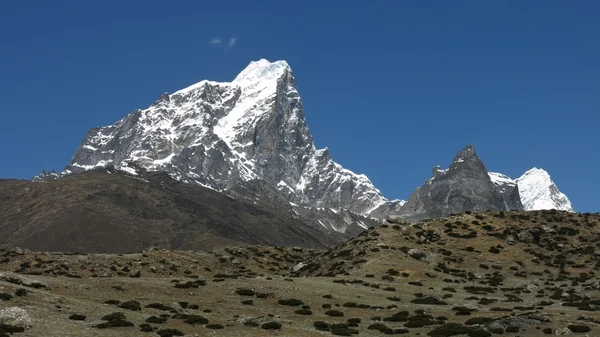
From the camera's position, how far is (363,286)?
249ft

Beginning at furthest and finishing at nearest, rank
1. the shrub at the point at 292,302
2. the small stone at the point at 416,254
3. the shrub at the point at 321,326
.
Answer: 1. the small stone at the point at 416,254
2. the shrub at the point at 292,302
3. the shrub at the point at 321,326

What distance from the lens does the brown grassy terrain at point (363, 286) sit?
49438mm

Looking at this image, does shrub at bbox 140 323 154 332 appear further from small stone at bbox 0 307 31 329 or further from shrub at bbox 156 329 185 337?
small stone at bbox 0 307 31 329

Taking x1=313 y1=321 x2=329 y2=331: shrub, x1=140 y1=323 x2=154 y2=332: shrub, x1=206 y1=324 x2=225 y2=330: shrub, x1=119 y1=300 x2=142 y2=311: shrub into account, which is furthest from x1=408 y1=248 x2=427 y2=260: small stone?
x1=140 y1=323 x2=154 y2=332: shrub

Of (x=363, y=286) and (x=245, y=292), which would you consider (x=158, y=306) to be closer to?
(x=245, y=292)

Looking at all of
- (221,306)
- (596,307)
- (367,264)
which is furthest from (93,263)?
(596,307)

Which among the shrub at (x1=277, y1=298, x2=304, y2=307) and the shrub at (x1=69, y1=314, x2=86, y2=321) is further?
the shrub at (x1=277, y1=298, x2=304, y2=307)

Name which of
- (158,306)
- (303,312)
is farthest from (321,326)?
(158,306)

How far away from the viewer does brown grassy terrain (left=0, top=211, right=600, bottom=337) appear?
4944cm

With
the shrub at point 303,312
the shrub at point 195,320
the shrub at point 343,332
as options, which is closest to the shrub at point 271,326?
the shrub at point 343,332

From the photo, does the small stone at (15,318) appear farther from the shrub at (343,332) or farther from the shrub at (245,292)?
the shrub at (245,292)

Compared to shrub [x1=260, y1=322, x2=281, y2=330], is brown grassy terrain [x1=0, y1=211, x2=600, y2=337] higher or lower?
higher

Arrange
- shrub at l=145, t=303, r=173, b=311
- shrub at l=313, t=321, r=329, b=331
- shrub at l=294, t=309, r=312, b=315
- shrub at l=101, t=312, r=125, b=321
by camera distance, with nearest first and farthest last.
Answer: shrub at l=101, t=312, r=125, b=321 < shrub at l=313, t=321, r=329, b=331 < shrub at l=145, t=303, r=173, b=311 < shrub at l=294, t=309, r=312, b=315

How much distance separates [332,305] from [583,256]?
5498cm
